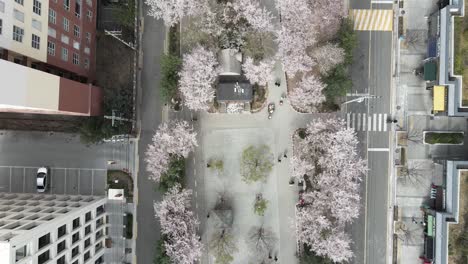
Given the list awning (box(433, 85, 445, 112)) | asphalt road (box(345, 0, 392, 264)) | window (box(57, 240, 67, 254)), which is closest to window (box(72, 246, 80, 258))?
window (box(57, 240, 67, 254))

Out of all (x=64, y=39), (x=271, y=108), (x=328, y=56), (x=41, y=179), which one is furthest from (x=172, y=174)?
(x=328, y=56)

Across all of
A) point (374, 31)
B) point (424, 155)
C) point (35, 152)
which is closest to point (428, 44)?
point (374, 31)

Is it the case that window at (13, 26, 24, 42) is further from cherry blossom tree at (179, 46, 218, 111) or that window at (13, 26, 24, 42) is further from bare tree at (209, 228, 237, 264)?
bare tree at (209, 228, 237, 264)

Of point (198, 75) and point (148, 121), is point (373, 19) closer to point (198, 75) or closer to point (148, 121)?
point (198, 75)

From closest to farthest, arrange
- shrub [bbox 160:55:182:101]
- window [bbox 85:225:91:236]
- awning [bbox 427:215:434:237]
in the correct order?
window [bbox 85:225:91:236] < shrub [bbox 160:55:182:101] < awning [bbox 427:215:434:237]

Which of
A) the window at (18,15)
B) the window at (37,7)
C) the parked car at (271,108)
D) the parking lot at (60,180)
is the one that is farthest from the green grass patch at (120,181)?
the window at (18,15)

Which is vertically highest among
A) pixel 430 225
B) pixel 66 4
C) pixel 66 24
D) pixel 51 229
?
pixel 66 4
